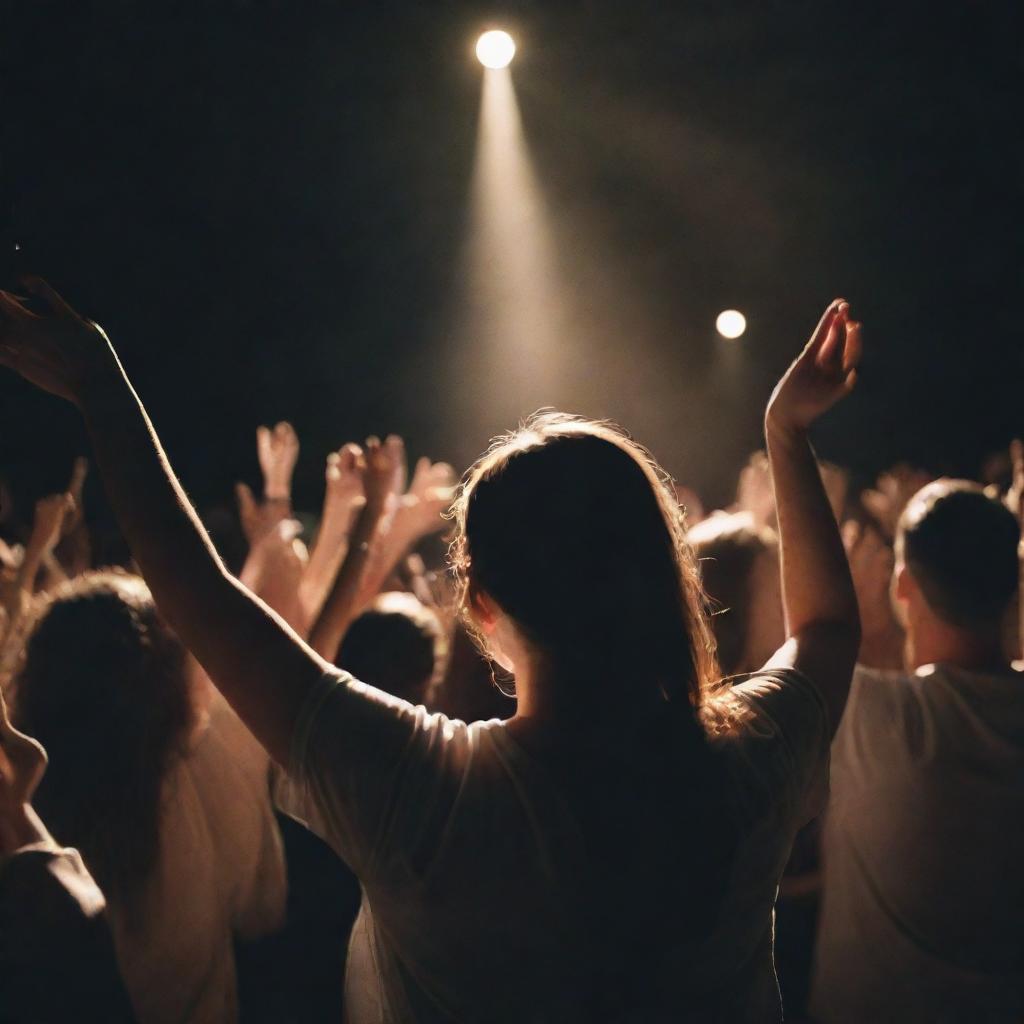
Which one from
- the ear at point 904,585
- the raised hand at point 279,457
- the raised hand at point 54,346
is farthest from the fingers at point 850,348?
the raised hand at point 279,457

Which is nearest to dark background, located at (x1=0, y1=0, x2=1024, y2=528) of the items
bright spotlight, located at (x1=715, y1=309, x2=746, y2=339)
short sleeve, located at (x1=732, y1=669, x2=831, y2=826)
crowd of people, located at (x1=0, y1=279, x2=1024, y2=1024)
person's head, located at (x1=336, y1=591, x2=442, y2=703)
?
bright spotlight, located at (x1=715, y1=309, x2=746, y2=339)

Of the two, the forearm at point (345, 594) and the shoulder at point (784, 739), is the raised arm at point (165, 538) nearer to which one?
the shoulder at point (784, 739)

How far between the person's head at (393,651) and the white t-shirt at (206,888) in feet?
0.78

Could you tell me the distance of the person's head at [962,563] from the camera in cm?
142

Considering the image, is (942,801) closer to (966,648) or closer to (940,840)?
(940,840)

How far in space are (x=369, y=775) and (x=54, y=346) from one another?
484 millimetres

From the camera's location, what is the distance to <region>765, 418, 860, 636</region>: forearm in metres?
0.99

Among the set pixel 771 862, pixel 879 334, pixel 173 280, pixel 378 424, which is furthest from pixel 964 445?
pixel 771 862

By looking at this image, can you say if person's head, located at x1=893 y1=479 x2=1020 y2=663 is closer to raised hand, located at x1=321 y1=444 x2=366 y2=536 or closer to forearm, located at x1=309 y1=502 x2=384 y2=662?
forearm, located at x1=309 y1=502 x2=384 y2=662

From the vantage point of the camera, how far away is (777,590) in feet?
5.47

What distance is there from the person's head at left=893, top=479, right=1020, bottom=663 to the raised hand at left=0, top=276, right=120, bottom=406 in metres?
1.30

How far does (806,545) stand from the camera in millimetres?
1021

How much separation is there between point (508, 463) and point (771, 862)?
0.45 meters

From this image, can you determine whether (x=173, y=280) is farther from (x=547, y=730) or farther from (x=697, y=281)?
(x=547, y=730)
